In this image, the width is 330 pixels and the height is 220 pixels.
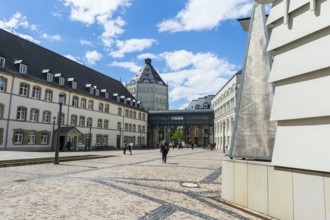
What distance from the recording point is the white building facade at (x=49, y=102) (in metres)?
32.8

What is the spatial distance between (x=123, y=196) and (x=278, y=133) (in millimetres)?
4907

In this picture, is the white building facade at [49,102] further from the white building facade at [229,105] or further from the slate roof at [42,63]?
the white building facade at [229,105]

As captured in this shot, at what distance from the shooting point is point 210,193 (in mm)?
8797

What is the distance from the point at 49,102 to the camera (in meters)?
38.4

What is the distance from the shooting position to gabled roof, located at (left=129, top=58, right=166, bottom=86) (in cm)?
10188

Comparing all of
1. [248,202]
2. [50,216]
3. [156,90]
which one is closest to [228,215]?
[248,202]

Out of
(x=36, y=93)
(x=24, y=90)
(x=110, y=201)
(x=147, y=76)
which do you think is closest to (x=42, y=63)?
(x=36, y=93)

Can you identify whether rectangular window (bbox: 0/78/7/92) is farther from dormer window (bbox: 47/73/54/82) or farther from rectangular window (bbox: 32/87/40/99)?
dormer window (bbox: 47/73/54/82)

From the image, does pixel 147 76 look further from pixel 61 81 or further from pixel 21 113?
pixel 21 113

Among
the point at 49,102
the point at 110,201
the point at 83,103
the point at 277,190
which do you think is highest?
the point at 83,103

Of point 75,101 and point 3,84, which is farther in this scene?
point 75,101

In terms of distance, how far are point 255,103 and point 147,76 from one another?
318 feet

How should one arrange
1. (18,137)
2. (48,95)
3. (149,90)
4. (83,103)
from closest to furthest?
1. (18,137)
2. (48,95)
3. (83,103)
4. (149,90)

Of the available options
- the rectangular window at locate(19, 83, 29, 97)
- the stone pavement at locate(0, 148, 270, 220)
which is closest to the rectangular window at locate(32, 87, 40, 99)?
the rectangular window at locate(19, 83, 29, 97)
